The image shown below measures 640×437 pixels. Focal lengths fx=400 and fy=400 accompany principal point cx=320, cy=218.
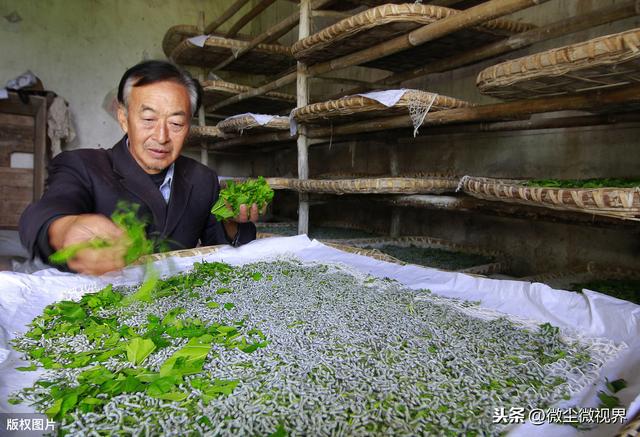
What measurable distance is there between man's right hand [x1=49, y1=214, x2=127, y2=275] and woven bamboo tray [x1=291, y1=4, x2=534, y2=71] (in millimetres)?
2151

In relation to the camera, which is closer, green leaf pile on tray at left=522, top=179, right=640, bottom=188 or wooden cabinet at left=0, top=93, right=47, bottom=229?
green leaf pile on tray at left=522, top=179, right=640, bottom=188

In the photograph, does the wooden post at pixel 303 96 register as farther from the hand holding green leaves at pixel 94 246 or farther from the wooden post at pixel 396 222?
the hand holding green leaves at pixel 94 246

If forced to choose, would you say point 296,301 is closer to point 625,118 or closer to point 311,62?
point 625,118

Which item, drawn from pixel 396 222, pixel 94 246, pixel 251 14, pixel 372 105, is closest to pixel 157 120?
pixel 94 246

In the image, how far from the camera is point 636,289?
2.55 metres

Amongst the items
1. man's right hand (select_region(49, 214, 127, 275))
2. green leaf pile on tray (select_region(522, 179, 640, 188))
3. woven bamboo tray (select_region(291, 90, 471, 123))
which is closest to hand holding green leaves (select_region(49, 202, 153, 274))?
man's right hand (select_region(49, 214, 127, 275))

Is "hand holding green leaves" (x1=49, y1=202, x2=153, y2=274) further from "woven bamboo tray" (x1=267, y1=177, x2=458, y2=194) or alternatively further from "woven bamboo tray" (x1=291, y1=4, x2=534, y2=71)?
"woven bamboo tray" (x1=291, y1=4, x2=534, y2=71)

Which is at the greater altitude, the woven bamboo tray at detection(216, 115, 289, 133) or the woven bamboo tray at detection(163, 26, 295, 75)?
the woven bamboo tray at detection(163, 26, 295, 75)

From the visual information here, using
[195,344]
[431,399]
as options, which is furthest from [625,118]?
[195,344]

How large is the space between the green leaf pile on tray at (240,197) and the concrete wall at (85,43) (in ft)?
16.5

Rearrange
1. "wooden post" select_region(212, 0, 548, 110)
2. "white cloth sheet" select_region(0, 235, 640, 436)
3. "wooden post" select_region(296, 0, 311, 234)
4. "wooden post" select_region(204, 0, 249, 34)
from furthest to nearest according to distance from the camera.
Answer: "wooden post" select_region(204, 0, 249, 34)
"wooden post" select_region(296, 0, 311, 234)
"wooden post" select_region(212, 0, 548, 110)
"white cloth sheet" select_region(0, 235, 640, 436)

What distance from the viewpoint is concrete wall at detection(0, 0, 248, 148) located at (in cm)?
569

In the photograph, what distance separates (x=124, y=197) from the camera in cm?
234

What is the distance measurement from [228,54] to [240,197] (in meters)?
3.78
